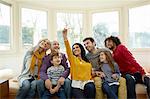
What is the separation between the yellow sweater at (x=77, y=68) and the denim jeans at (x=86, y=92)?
14 cm

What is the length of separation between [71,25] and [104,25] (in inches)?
32.2

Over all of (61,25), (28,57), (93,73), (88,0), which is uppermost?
(88,0)

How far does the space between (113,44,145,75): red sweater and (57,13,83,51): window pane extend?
6.97 feet

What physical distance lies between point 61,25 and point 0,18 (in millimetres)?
1592

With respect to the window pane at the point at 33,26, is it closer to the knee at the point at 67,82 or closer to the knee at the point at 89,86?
the knee at the point at 67,82

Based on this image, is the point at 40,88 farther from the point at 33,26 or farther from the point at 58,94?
the point at 33,26

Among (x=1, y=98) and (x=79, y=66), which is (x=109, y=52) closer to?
(x=79, y=66)

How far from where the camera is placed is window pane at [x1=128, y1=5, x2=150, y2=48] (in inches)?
178

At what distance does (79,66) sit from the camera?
2.88m

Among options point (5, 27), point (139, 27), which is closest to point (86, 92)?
point (5, 27)

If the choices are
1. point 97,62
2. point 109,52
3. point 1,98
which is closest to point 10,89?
point 1,98

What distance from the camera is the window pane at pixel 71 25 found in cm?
513

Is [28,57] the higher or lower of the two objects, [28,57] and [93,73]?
the higher

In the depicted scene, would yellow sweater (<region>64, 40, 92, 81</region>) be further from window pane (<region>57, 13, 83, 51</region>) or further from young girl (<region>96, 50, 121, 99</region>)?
window pane (<region>57, 13, 83, 51</region>)
